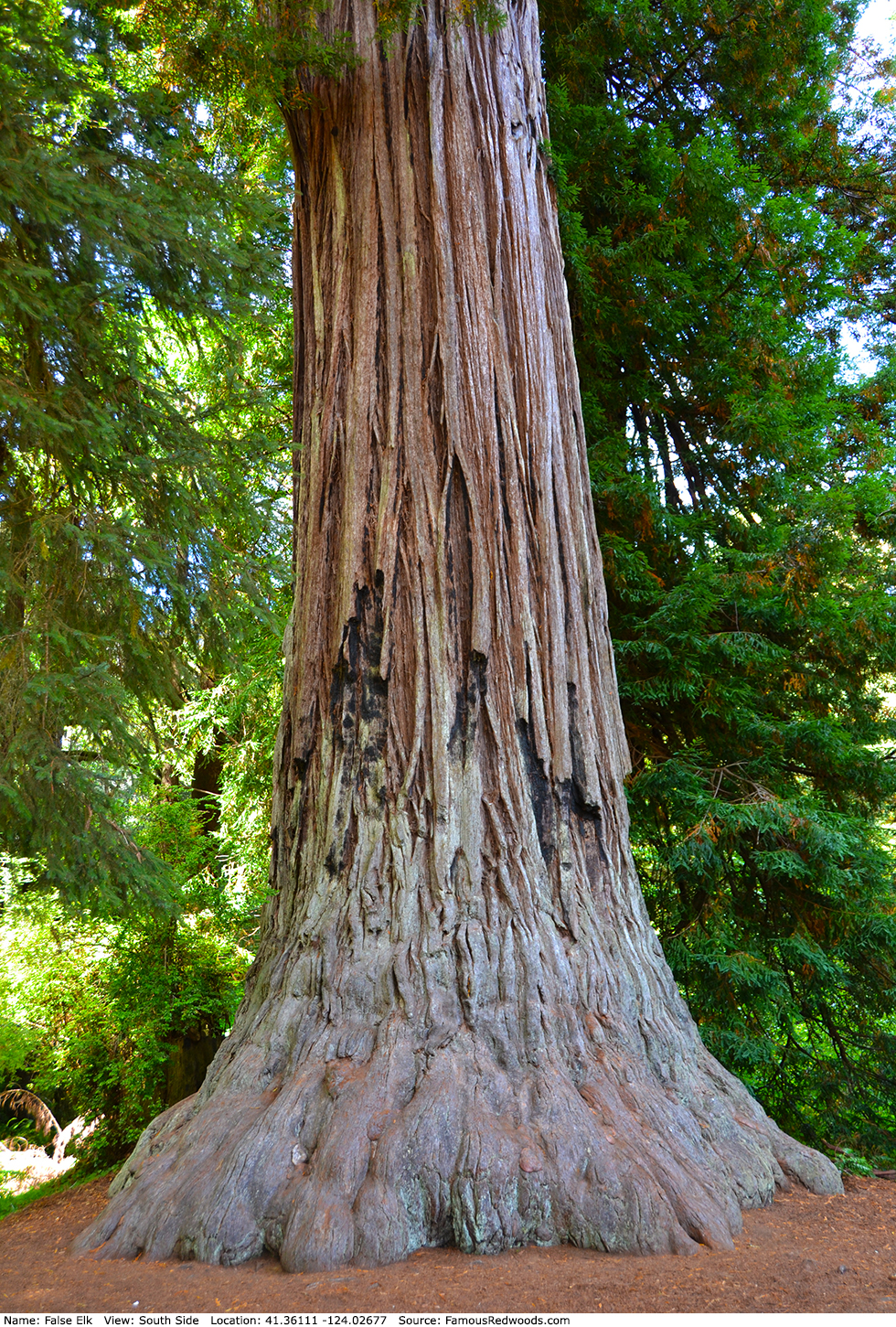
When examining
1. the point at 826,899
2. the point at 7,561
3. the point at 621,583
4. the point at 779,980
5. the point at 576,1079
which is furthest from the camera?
the point at 621,583

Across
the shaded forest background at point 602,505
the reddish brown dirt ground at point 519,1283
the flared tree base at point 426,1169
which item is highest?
the shaded forest background at point 602,505

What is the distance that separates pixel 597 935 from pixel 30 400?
10.4 ft

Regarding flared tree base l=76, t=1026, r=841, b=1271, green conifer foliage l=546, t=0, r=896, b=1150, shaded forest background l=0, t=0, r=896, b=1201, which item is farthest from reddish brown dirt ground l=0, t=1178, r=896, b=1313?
green conifer foliage l=546, t=0, r=896, b=1150

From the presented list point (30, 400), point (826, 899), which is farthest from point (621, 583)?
point (30, 400)

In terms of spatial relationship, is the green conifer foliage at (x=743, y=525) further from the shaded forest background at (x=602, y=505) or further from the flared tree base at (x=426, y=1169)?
the flared tree base at (x=426, y=1169)

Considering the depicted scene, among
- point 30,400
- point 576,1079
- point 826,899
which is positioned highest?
point 30,400

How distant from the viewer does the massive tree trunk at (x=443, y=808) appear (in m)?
2.46

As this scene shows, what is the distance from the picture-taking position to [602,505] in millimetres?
5410

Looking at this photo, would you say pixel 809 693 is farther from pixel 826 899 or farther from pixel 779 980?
pixel 779 980

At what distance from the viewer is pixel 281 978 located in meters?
3.06

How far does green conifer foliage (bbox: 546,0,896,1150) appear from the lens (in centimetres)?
457

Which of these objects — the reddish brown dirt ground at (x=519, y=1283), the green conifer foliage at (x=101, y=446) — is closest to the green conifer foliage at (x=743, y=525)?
the reddish brown dirt ground at (x=519, y=1283)

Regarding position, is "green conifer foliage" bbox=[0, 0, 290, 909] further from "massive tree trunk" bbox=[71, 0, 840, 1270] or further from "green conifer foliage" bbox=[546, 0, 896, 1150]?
"green conifer foliage" bbox=[546, 0, 896, 1150]

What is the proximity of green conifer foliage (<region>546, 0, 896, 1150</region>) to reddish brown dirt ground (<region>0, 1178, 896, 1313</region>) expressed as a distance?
199 cm
